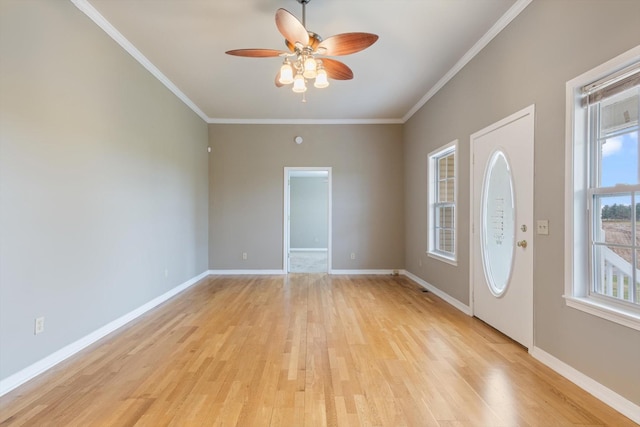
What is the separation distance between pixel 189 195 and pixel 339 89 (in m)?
2.95

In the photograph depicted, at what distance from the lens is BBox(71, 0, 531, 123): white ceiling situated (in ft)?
8.59

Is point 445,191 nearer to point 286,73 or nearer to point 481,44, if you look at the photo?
point 481,44

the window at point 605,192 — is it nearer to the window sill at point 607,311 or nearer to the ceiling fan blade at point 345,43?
the window sill at point 607,311

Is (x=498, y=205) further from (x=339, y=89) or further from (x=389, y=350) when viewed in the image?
(x=339, y=89)

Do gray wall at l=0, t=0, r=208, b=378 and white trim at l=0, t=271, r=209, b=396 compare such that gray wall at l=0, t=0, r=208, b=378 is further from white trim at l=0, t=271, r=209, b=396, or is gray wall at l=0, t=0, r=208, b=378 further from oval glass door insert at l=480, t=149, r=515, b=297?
oval glass door insert at l=480, t=149, r=515, b=297

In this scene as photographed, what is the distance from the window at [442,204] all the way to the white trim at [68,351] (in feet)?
12.8

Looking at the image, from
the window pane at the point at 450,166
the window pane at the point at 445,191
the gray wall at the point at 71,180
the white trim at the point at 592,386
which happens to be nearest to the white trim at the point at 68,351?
the gray wall at the point at 71,180

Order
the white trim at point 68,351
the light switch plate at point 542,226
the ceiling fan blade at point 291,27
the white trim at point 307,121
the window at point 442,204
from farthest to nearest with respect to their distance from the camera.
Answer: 1. the white trim at point 307,121
2. the window at point 442,204
3. the light switch plate at point 542,226
4. the ceiling fan blade at point 291,27
5. the white trim at point 68,351

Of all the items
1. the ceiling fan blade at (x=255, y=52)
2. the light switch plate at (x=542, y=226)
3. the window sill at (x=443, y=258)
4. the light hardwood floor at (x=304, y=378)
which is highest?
the ceiling fan blade at (x=255, y=52)

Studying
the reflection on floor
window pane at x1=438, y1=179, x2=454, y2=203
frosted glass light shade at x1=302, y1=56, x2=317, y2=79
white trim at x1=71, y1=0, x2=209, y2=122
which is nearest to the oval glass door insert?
window pane at x1=438, y1=179, x2=454, y2=203

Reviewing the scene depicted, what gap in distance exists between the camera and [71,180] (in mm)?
2504

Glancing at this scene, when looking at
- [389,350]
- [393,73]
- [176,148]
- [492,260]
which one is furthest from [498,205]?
[176,148]

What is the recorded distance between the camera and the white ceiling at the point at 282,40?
2619 mm

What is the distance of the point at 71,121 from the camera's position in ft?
8.21
